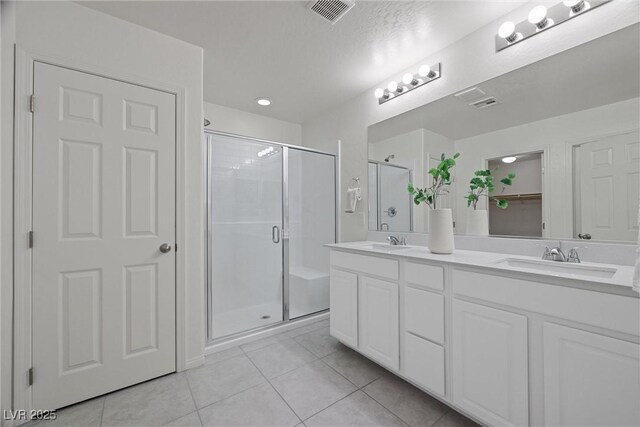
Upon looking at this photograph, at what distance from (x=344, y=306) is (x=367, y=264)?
0.43 m

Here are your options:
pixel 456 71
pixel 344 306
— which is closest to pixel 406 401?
pixel 344 306

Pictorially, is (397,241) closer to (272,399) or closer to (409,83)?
(409,83)

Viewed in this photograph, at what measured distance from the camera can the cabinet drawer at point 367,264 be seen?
170cm

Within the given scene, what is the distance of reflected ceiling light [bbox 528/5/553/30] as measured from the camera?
1.49 metres

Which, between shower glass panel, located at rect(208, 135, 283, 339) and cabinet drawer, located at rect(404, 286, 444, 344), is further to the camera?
shower glass panel, located at rect(208, 135, 283, 339)

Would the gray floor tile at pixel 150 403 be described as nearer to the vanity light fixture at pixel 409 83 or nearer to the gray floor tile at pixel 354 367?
the gray floor tile at pixel 354 367

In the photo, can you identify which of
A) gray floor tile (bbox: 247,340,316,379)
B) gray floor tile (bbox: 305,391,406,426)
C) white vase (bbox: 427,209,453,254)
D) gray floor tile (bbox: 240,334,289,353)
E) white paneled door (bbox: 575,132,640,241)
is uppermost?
white paneled door (bbox: 575,132,640,241)

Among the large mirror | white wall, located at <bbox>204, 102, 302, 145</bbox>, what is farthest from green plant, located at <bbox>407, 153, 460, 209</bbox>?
white wall, located at <bbox>204, 102, 302, 145</bbox>

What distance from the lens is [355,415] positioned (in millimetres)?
1447

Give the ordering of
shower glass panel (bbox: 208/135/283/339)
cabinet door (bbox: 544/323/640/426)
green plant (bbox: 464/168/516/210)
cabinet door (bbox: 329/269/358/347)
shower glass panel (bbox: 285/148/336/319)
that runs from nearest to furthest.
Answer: cabinet door (bbox: 544/323/640/426) < green plant (bbox: 464/168/516/210) < cabinet door (bbox: 329/269/358/347) < shower glass panel (bbox: 208/135/283/339) < shower glass panel (bbox: 285/148/336/319)

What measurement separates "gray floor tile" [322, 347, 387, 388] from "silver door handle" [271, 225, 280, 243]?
120 centimetres

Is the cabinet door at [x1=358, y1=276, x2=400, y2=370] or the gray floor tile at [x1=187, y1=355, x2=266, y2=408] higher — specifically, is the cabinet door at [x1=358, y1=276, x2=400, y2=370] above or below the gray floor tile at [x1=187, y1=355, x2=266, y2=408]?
above

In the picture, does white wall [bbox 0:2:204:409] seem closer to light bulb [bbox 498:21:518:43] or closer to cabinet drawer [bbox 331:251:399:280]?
cabinet drawer [bbox 331:251:399:280]

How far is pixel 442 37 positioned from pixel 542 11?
1.89 feet
